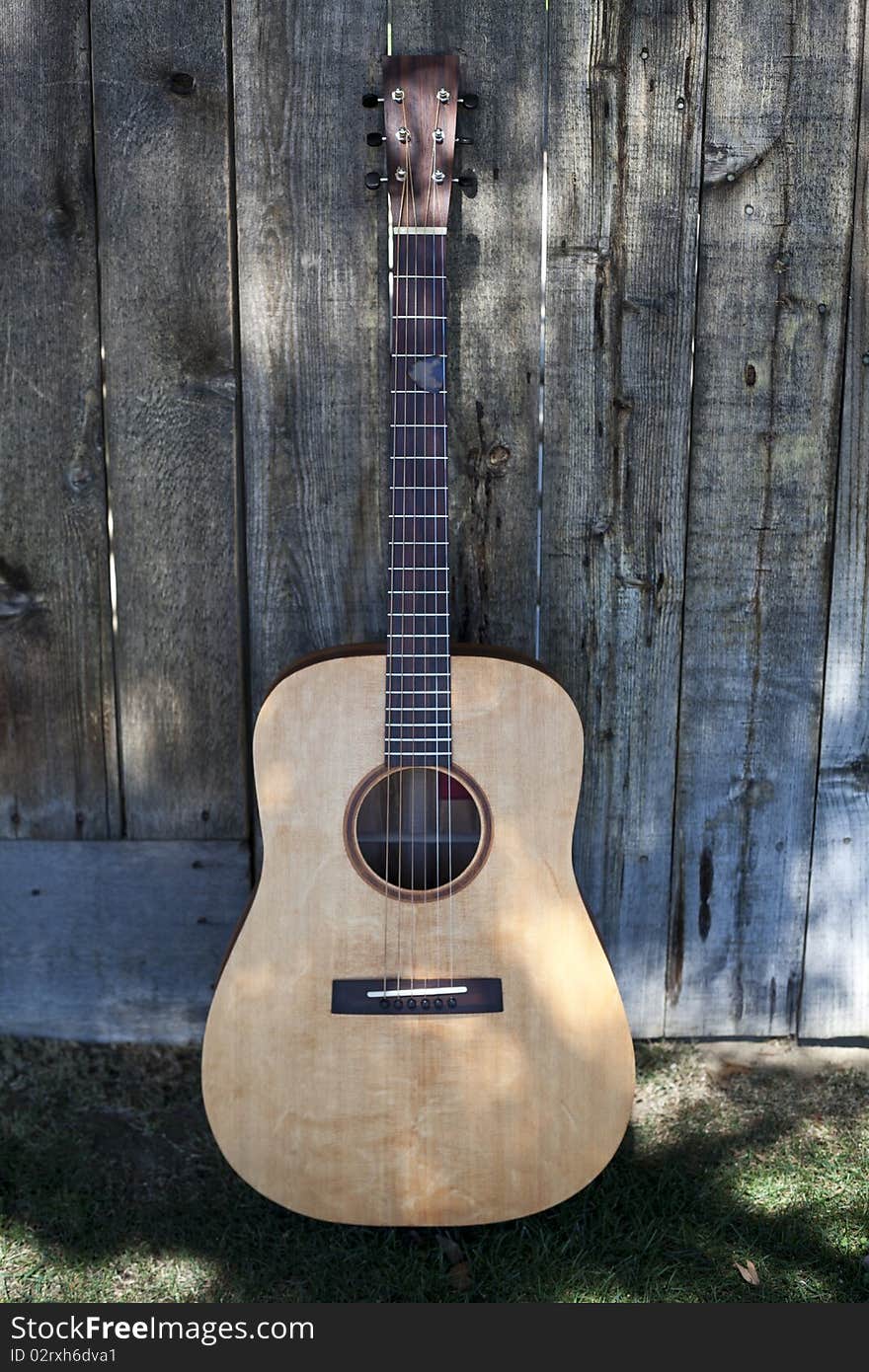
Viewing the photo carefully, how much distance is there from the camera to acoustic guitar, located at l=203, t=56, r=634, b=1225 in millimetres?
1843

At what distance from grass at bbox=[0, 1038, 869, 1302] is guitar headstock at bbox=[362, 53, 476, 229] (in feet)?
5.33

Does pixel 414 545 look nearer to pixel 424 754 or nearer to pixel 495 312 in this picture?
pixel 424 754

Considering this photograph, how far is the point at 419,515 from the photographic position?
74.4 inches

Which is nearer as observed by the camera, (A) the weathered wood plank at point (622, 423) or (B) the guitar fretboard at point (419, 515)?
(B) the guitar fretboard at point (419, 515)

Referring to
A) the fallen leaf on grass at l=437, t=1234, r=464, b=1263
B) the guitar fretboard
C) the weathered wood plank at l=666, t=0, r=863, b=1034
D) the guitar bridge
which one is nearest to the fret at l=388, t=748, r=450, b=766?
the guitar fretboard

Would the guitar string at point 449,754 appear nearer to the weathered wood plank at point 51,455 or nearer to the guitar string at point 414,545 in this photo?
the guitar string at point 414,545

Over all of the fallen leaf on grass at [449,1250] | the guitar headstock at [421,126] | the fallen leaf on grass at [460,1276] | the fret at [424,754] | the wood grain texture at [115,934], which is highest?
the guitar headstock at [421,126]

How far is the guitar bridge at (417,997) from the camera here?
184 cm

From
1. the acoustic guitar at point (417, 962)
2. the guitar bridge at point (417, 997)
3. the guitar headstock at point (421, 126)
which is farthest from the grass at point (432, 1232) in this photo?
the guitar headstock at point (421, 126)

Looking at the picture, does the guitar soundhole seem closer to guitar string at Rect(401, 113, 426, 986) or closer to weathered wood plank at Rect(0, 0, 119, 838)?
guitar string at Rect(401, 113, 426, 986)

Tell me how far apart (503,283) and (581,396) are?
24 centimetres

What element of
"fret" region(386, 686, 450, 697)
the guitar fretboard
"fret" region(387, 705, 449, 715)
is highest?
the guitar fretboard

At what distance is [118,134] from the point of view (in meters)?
2.02

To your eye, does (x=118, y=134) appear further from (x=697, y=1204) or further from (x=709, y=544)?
(x=697, y=1204)
